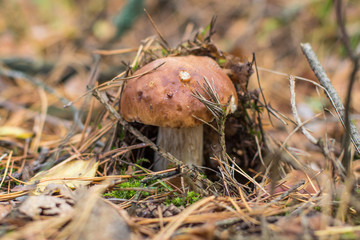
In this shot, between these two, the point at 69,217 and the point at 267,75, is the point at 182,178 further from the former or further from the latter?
the point at 267,75

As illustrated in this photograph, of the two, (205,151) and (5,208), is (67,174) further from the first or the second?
(205,151)

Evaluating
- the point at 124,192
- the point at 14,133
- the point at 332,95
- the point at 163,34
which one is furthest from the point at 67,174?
the point at 163,34

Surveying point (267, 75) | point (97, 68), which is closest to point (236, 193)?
point (97, 68)

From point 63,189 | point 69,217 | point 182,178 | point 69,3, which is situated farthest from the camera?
point 69,3

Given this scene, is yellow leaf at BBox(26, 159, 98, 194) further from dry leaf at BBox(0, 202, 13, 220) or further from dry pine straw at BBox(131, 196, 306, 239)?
dry pine straw at BBox(131, 196, 306, 239)

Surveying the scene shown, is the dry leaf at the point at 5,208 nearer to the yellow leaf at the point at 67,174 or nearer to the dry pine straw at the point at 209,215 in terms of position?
the yellow leaf at the point at 67,174
